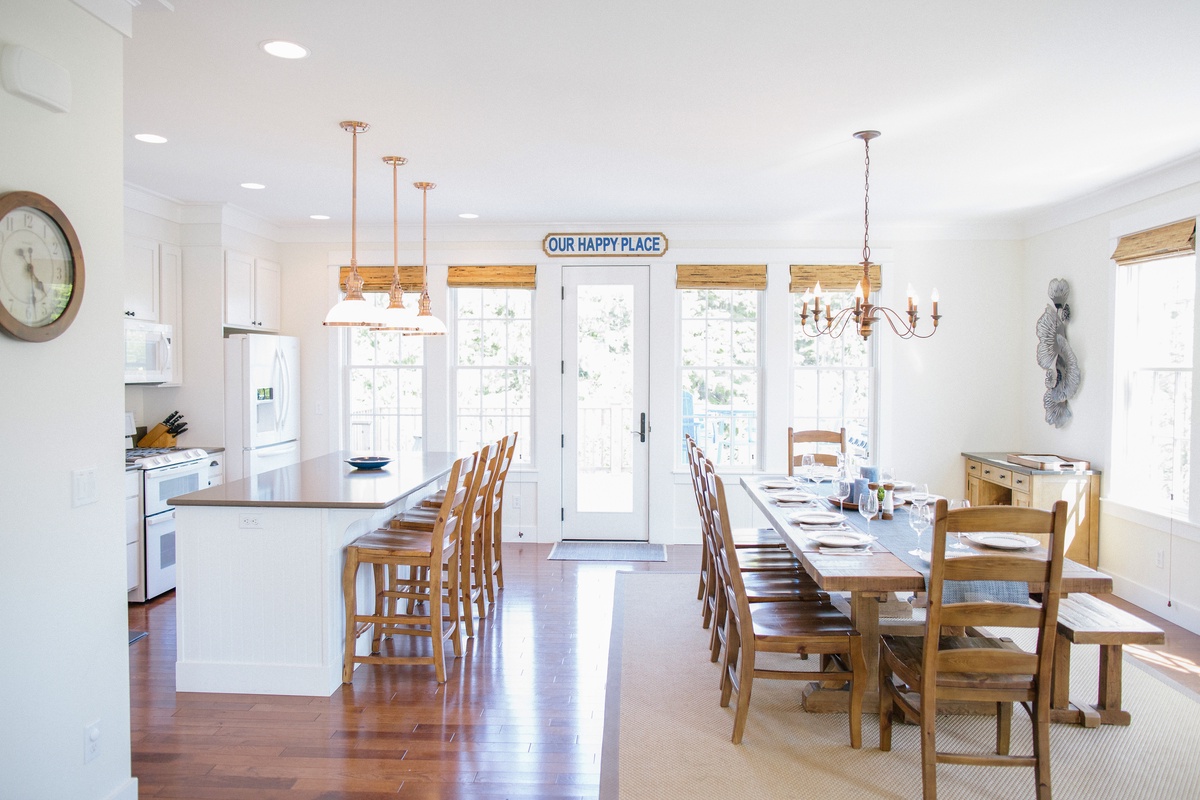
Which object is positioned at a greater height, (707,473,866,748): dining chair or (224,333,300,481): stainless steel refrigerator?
(224,333,300,481): stainless steel refrigerator

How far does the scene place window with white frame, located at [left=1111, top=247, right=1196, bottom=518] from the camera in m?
4.44

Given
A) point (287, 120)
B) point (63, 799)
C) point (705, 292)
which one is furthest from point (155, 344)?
point (705, 292)

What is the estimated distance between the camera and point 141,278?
201 inches

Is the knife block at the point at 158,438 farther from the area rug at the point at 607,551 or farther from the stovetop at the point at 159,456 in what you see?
the area rug at the point at 607,551

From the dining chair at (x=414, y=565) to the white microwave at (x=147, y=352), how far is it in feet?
7.96

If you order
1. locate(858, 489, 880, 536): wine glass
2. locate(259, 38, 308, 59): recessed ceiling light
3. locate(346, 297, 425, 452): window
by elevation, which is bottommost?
locate(858, 489, 880, 536): wine glass

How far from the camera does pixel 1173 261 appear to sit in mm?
4547

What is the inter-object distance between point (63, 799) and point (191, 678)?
127 cm

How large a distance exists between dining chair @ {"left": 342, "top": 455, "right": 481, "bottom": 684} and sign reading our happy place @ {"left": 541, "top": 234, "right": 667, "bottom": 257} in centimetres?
274

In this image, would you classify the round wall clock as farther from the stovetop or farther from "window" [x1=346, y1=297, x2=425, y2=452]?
"window" [x1=346, y1=297, x2=425, y2=452]

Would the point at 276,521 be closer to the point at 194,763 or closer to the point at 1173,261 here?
the point at 194,763

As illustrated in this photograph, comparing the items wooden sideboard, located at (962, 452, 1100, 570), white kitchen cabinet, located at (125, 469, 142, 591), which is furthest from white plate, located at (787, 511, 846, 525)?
white kitchen cabinet, located at (125, 469, 142, 591)

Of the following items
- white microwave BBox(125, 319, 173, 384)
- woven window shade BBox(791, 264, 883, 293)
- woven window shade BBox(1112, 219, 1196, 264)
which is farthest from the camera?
woven window shade BBox(791, 264, 883, 293)

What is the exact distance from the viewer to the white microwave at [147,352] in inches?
193
